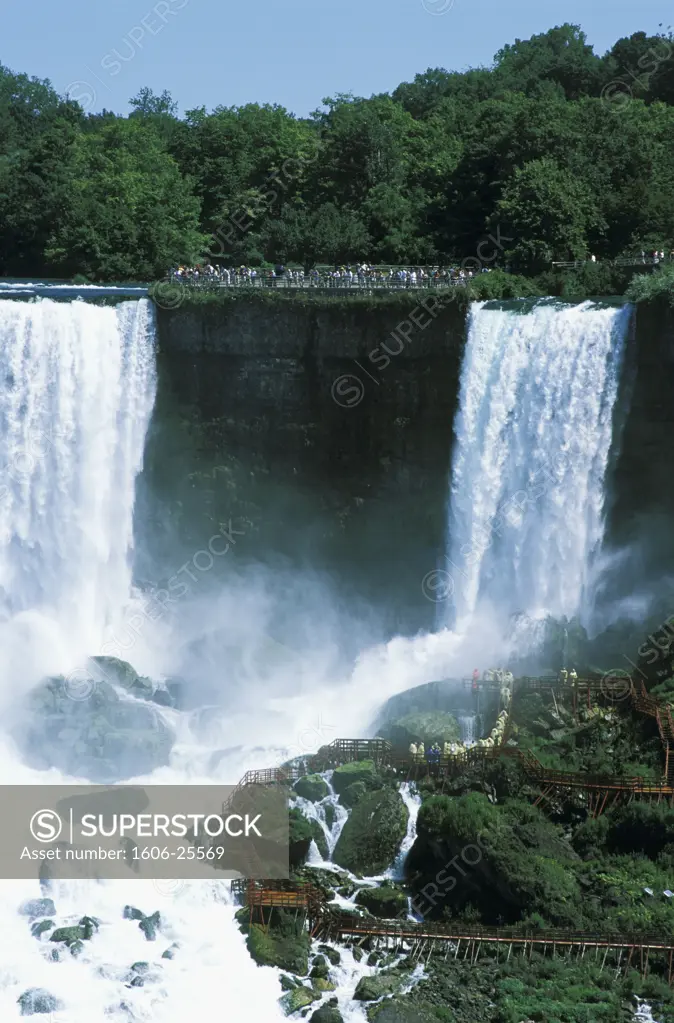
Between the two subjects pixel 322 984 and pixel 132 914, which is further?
pixel 132 914

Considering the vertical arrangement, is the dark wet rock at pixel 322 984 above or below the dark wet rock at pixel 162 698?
below

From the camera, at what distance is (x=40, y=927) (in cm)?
3947

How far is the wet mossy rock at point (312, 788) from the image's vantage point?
1731 inches

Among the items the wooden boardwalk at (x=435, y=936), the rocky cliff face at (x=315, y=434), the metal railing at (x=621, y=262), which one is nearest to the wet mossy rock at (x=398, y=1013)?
the wooden boardwalk at (x=435, y=936)

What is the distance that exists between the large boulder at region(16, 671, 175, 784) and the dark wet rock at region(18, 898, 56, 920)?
254 inches

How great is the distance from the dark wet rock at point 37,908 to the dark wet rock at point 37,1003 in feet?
10.3

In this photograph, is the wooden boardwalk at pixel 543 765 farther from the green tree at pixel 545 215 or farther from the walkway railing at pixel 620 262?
the green tree at pixel 545 215

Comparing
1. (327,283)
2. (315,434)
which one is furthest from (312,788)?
(327,283)

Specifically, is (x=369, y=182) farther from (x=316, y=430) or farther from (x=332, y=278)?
(x=316, y=430)

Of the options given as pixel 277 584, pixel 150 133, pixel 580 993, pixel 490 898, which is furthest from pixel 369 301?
pixel 150 133

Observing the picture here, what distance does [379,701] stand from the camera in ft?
166

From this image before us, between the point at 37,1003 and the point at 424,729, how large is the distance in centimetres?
1317

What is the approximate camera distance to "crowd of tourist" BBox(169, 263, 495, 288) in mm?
56094

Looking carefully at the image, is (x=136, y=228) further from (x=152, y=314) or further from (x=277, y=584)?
(x=277, y=584)
